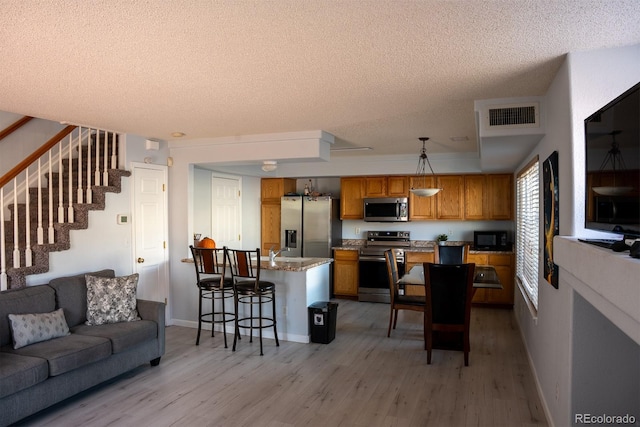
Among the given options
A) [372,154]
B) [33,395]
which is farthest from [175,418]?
[372,154]

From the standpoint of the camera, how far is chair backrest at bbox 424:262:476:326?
14.0ft

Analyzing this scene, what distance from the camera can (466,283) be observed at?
169 inches

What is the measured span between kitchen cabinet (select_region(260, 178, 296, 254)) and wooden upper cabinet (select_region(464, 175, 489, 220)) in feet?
10.4

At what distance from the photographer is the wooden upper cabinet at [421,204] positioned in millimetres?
7239

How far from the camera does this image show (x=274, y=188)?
26.7ft

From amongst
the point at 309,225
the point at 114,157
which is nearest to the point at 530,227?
Answer: the point at 309,225

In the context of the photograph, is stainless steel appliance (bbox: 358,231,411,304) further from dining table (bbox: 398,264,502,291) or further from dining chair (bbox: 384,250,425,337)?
dining chair (bbox: 384,250,425,337)

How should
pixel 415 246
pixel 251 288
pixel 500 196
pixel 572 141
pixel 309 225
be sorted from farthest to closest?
pixel 309 225 < pixel 415 246 < pixel 500 196 < pixel 251 288 < pixel 572 141

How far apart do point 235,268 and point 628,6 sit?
4.02 m

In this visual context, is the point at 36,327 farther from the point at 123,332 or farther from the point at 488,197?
the point at 488,197

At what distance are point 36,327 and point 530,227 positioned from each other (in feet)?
15.4

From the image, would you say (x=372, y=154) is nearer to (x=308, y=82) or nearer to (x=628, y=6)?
(x=308, y=82)

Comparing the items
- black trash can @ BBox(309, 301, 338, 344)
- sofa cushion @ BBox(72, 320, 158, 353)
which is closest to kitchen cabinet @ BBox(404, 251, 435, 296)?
black trash can @ BBox(309, 301, 338, 344)

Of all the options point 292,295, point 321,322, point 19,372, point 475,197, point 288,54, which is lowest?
point 321,322
